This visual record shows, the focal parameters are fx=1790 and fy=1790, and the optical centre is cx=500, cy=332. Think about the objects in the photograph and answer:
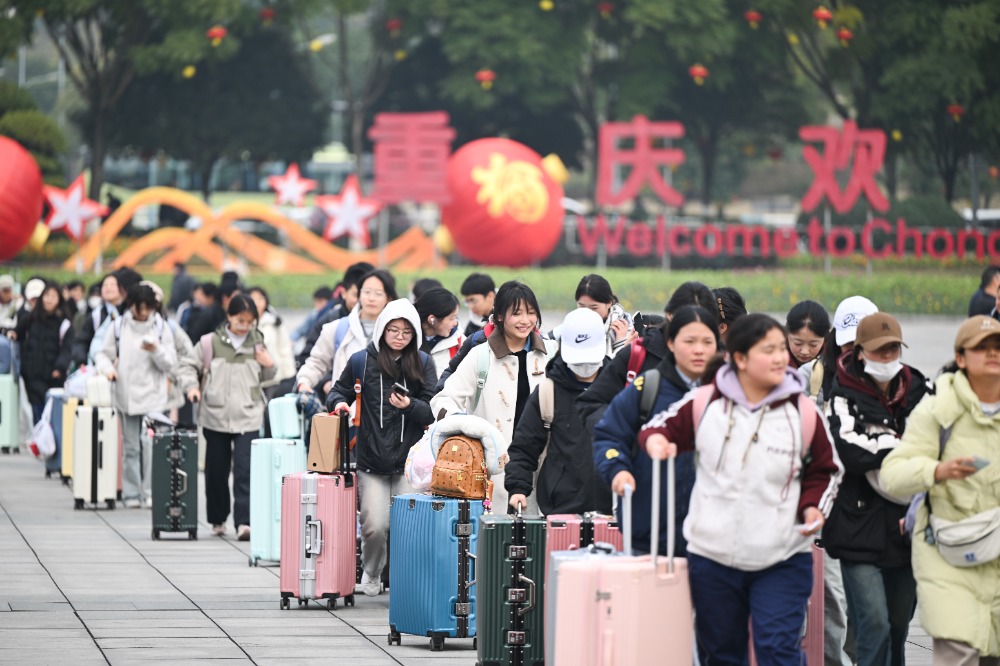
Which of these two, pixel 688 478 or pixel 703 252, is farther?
pixel 703 252

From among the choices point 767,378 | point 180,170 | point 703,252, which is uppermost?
point 180,170

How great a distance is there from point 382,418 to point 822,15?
3352cm

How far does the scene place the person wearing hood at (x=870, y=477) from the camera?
675 centimetres

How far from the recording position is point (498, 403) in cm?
880

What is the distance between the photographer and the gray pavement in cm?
830

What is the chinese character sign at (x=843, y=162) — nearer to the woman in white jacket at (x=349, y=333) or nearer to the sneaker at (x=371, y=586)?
the woman in white jacket at (x=349, y=333)

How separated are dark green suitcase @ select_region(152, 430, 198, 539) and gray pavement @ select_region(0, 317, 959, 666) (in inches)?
6.0

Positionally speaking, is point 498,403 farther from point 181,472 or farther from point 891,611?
point 181,472

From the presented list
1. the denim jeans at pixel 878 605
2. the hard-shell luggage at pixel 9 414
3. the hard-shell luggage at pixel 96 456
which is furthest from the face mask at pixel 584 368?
the hard-shell luggage at pixel 9 414

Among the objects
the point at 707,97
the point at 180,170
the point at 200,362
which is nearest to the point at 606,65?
the point at 707,97

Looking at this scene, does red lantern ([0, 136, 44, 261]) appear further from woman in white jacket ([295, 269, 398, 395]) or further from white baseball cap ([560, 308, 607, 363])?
white baseball cap ([560, 308, 607, 363])

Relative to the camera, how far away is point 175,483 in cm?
1277

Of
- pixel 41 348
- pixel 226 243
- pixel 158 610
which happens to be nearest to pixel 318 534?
pixel 158 610

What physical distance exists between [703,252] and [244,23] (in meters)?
14.6
